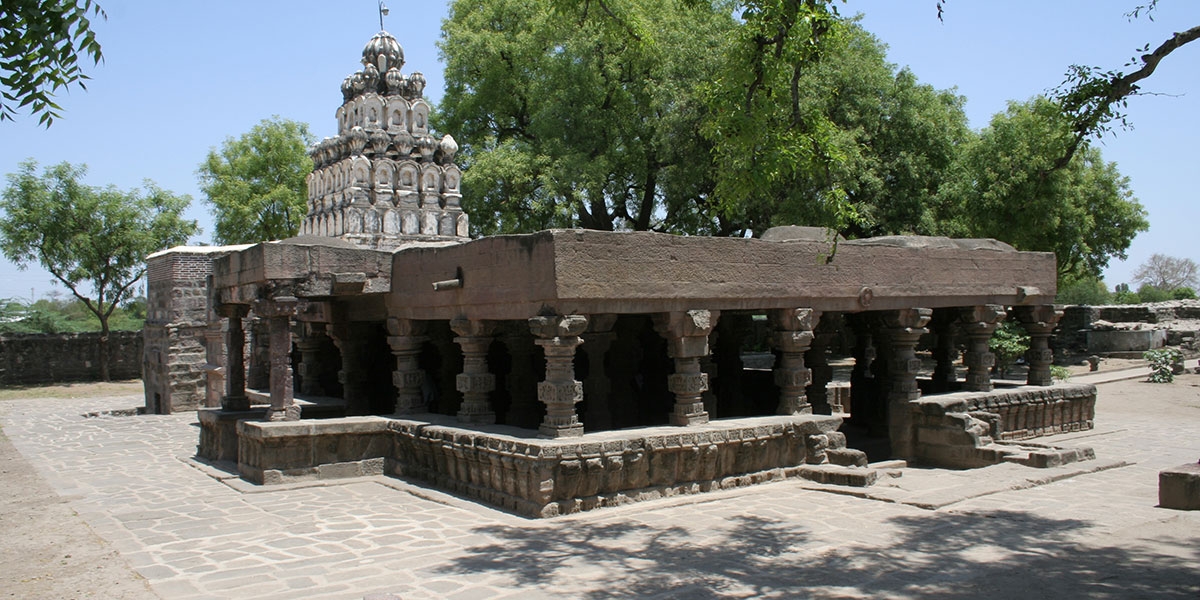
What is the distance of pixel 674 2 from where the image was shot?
2661 centimetres

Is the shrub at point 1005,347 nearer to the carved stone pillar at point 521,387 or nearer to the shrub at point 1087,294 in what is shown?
the carved stone pillar at point 521,387

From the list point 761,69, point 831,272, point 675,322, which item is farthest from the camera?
point 831,272

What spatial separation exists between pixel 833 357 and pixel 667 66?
899cm

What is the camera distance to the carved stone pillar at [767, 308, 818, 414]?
10547 mm

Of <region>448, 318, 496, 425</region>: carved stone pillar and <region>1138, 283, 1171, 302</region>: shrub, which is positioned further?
<region>1138, 283, 1171, 302</region>: shrub

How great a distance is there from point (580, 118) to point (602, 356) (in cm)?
1512

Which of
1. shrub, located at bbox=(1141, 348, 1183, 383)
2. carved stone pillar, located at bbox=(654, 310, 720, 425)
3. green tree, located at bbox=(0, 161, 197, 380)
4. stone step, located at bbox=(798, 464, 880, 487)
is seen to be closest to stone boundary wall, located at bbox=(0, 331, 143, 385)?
green tree, located at bbox=(0, 161, 197, 380)

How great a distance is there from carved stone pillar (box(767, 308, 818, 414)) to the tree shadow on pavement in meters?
2.78

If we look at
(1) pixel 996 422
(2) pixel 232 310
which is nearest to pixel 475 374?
(2) pixel 232 310

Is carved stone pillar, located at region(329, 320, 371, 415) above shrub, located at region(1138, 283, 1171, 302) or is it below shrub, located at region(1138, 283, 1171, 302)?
below

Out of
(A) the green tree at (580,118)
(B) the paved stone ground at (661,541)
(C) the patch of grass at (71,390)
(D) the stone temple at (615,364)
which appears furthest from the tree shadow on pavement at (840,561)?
(C) the patch of grass at (71,390)

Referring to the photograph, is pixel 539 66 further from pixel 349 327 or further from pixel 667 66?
pixel 349 327

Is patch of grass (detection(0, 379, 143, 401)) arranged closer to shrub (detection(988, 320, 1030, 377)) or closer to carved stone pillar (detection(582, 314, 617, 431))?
carved stone pillar (detection(582, 314, 617, 431))

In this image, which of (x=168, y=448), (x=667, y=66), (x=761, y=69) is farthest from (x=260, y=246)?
(x=667, y=66)
